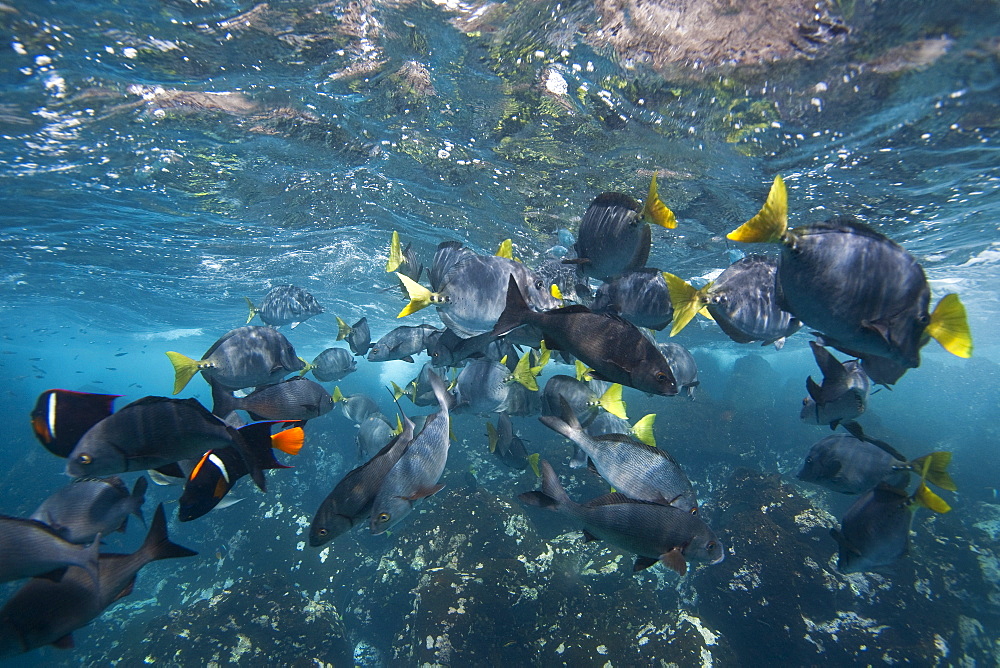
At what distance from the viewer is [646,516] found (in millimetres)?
3100

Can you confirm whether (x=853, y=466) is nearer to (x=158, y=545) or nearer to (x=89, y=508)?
(x=158, y=545)

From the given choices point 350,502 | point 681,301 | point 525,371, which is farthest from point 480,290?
point 350,502

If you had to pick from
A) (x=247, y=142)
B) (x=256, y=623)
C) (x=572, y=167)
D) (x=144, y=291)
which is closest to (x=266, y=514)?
(x=256, y=623)

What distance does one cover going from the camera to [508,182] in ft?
38.1

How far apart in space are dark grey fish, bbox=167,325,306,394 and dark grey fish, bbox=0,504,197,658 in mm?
1700

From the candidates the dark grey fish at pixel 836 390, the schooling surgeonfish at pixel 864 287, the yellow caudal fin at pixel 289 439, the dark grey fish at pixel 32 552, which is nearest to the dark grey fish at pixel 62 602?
the dark grey fish at pixel 32 552

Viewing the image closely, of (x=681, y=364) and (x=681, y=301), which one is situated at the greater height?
(x=681, y=301)

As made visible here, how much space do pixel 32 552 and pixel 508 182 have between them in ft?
36.4

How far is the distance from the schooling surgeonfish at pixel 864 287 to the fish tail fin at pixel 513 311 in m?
1.42

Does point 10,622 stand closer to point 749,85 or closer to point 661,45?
point 661,45

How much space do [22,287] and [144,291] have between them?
→ 19.6 ft

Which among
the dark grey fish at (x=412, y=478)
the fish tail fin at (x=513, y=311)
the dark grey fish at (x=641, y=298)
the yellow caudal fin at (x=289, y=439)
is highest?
the fish tail fin at (x=513, y=311)

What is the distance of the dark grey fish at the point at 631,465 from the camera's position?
11.2ft

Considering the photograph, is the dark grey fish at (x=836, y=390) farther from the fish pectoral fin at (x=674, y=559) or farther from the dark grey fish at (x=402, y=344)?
the dark grey fish at (x=402, y=344)
